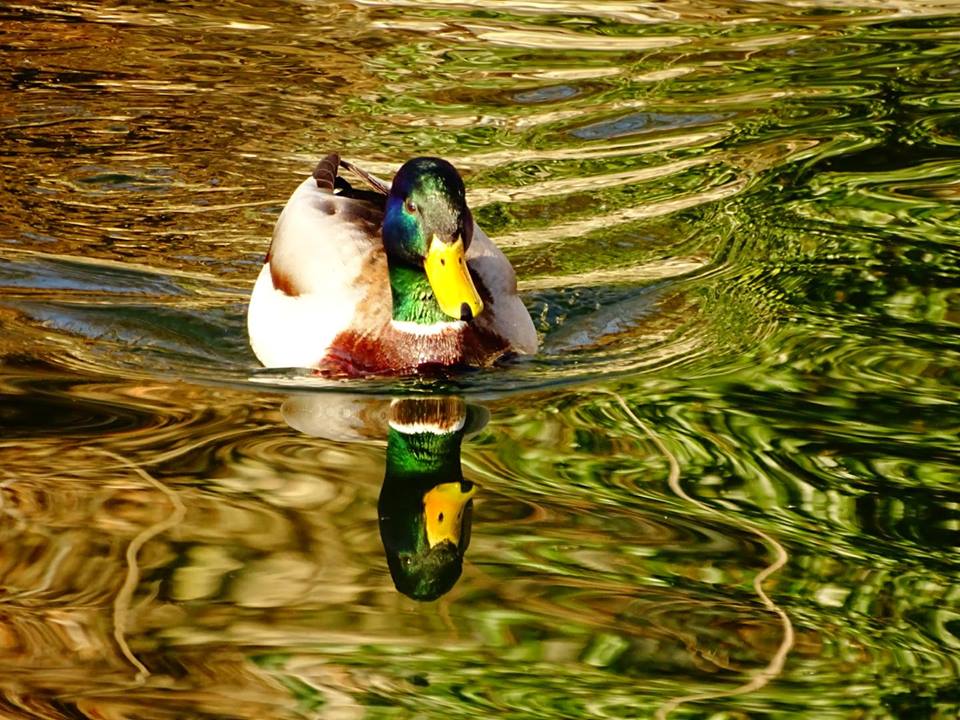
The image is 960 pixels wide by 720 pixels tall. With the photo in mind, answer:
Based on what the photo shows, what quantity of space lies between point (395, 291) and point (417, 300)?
0.39 feet

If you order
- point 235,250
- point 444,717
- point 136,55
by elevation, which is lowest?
point 444,717

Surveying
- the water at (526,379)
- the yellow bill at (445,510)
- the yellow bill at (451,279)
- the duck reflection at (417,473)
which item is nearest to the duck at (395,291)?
the yellow bill at (451,279)

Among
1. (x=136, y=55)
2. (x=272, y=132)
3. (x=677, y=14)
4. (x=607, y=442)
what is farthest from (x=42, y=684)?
(x=677, y=14)

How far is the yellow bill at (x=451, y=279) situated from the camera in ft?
21.8

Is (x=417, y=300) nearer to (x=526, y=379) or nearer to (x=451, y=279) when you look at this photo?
(x=451, y=279)

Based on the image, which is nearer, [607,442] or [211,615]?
[211,615]

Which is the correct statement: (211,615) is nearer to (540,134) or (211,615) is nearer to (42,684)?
(42,684)

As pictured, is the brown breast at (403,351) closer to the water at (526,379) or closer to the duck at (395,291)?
the duck at (395,291)

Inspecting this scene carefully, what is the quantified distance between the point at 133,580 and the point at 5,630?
1.32 ft

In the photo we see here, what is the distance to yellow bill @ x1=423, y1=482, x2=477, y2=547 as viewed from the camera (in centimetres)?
518

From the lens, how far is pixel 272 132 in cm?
992

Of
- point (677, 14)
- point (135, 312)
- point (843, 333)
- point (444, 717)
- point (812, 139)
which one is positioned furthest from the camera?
point (677, 14)

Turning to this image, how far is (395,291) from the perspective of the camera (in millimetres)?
7043

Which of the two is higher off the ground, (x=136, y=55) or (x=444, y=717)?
(x=136, y=55)
